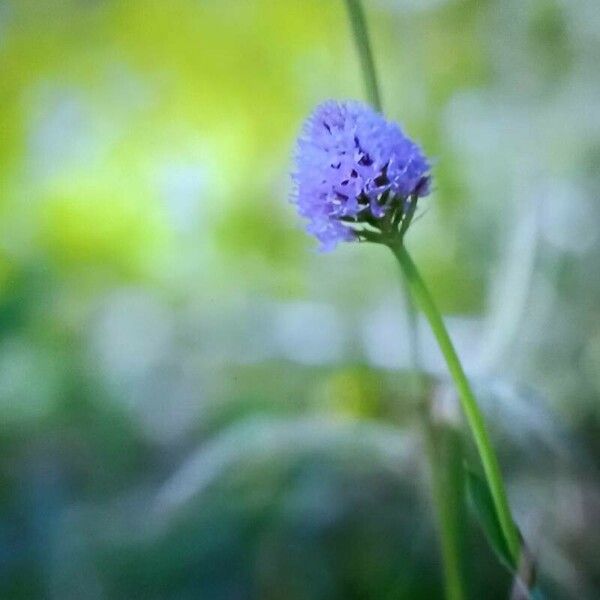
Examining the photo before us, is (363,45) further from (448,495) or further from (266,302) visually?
(448,495)

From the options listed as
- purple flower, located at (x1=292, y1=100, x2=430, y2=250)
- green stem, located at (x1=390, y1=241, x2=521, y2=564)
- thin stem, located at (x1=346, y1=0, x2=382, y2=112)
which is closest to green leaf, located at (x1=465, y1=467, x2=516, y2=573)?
green stem, located at (x1=390, y1=241, x2=521, y2=564)

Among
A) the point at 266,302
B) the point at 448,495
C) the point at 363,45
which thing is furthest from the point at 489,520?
the point at 363,45

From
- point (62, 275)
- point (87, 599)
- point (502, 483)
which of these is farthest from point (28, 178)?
point (502, 483)

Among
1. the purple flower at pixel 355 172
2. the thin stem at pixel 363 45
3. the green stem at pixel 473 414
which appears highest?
the thin stem at pixel 363 45

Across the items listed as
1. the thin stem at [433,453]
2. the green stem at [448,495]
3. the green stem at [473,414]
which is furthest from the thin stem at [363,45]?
the green stem at [448,495]

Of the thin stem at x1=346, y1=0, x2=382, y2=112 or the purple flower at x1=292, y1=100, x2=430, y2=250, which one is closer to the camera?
the purple flower at x1=292, y1=100, x2=430, y2=250

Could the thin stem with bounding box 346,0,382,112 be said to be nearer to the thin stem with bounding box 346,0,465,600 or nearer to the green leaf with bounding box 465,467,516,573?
the thin stem with bounding box 346,0,465,600

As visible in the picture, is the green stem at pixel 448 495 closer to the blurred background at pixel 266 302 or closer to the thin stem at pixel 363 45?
the blurred background at pixel 266 302
